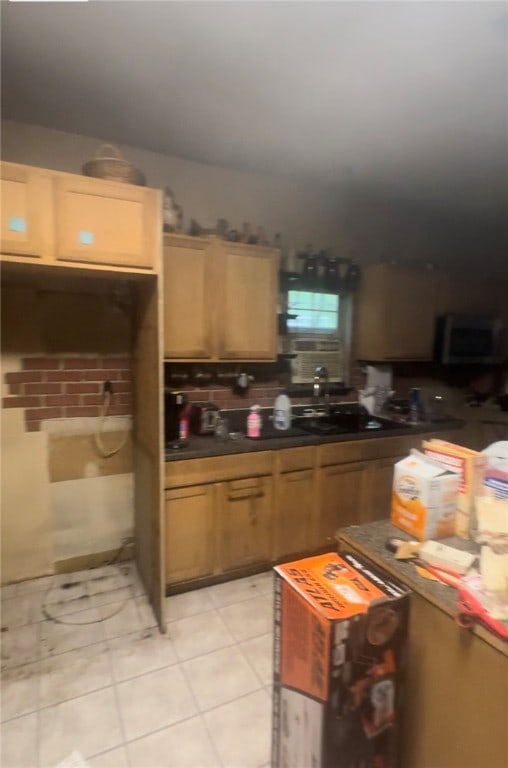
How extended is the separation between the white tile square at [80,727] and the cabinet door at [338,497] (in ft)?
4.86

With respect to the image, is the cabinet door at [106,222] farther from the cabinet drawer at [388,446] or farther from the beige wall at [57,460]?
the cabinet drawer at [388,446]

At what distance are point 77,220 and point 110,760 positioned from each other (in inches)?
82.0

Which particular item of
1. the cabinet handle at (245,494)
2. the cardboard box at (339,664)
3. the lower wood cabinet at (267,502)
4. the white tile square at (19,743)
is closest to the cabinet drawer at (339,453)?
the lower wood cabinet at (267,502)

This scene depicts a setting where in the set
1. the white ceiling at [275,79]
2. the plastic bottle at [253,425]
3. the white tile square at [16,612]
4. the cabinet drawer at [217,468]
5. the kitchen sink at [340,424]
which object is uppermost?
the white ceiling at [275,79]

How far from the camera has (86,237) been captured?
5.82ft

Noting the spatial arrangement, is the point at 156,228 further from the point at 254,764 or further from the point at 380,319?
the point at 254,764

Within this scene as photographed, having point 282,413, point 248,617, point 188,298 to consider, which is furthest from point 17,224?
point 248,617

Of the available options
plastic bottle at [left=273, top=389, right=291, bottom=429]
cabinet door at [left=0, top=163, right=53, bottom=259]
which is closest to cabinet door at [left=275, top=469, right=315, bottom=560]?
plastic bottle at [left=273, top=389, right=291, bottom=429]

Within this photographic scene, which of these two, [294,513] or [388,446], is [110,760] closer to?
[294,513]

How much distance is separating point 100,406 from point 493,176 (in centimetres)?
303

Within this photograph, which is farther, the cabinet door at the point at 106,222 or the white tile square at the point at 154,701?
the cabinet door at the point at 106,222

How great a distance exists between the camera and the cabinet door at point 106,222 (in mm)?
1739

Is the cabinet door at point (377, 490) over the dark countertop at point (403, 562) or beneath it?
beneath

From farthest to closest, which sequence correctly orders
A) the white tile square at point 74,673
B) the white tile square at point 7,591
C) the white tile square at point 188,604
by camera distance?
1. the white tile square at point 7,591
2. the white tile square at point 188,604
3. the white tile square at point 74,673
